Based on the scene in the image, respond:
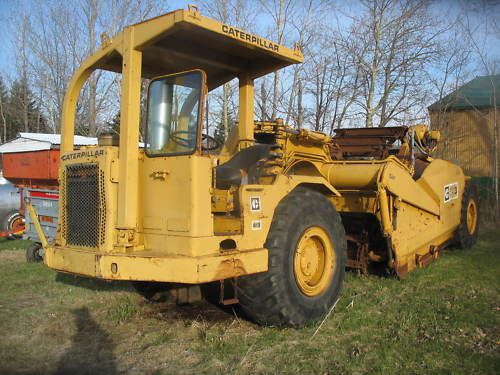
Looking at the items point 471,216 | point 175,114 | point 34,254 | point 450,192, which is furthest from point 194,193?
point 471,216

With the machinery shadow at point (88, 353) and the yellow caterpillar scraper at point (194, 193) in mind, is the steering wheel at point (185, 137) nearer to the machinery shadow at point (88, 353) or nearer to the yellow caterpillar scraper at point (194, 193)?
the yellow caterpillar scraper at point (194, 193)

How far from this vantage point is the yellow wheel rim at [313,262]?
4652 millimetres

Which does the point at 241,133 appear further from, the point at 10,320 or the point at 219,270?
the point at 10,320

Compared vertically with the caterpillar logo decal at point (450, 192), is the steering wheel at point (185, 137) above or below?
above

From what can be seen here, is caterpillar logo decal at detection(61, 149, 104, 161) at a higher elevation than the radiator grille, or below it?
higher

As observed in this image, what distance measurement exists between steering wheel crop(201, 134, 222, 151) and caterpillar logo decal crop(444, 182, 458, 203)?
4.00 m

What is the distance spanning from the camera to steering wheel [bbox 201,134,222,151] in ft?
14.4

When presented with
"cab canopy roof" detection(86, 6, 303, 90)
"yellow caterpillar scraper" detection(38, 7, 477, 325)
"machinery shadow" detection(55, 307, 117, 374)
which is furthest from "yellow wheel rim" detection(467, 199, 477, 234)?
"machinery shadow" detection(55, 307, 117, 374)

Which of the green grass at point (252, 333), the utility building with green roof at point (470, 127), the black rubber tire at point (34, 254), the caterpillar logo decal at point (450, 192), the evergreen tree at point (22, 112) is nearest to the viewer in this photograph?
the green grass at point (252, 333)

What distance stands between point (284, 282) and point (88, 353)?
1.80 meters

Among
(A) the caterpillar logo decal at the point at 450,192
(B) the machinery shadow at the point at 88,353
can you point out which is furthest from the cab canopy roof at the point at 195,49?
(A) the caterpillar logo decal at the point at 450,192

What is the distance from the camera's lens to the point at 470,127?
80.3 feet

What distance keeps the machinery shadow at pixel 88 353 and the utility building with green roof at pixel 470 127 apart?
54.5 feet

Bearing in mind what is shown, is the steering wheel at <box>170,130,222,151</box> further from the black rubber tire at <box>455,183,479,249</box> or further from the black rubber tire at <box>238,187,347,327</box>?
the black rubber tire at <box>455,183,479,249</box>
